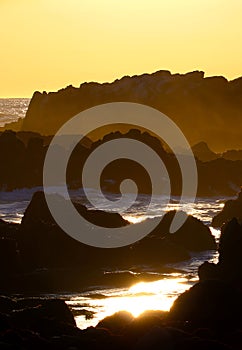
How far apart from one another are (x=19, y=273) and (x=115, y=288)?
6.10m

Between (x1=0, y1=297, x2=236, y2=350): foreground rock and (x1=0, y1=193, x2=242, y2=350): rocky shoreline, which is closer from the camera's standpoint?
(x1=0, y1=297, x2=236, y2=350): foreground rock

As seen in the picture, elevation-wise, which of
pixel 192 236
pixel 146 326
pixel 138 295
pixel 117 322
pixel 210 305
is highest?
pixel 192 236

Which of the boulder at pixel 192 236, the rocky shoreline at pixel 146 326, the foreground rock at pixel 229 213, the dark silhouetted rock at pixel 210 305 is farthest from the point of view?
the foreground rock at pixel 229 213

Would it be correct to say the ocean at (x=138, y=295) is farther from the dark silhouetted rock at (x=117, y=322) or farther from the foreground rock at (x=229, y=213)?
the foreground rock at (x=229, y=213)

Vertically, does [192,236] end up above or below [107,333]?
above

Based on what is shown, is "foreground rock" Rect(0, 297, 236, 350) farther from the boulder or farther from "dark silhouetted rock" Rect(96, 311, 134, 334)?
the boulder

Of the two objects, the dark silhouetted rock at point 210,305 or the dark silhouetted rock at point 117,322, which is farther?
the dark silhouetted rock at point 210,305

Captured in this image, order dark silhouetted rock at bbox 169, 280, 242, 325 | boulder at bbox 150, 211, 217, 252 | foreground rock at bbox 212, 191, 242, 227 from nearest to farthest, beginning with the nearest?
dark silhouetted rock at bbox 169, 280, 242, 325 → boulder at bbox 150, 211, 217, 252 → foreground rock at bbox 212, 191, 242, 227

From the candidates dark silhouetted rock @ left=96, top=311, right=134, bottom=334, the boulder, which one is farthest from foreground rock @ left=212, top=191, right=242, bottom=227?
dark silhouetted rock @ left=96, top=311, right=134, bottom=334

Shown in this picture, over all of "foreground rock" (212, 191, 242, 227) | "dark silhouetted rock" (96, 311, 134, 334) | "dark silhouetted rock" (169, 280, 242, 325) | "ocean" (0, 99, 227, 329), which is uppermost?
"foreground rock" (212, 191, 242, 227)

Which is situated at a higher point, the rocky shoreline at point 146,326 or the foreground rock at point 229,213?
the foreground rock at point 229,213

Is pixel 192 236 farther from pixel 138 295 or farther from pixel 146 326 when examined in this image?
pixel 146 326

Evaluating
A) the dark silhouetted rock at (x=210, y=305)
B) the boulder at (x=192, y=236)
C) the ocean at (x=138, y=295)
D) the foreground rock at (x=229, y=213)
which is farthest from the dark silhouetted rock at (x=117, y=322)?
the foreground rock at (x=229, y=213)

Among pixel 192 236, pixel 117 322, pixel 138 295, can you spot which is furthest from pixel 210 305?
pixel 192 236
